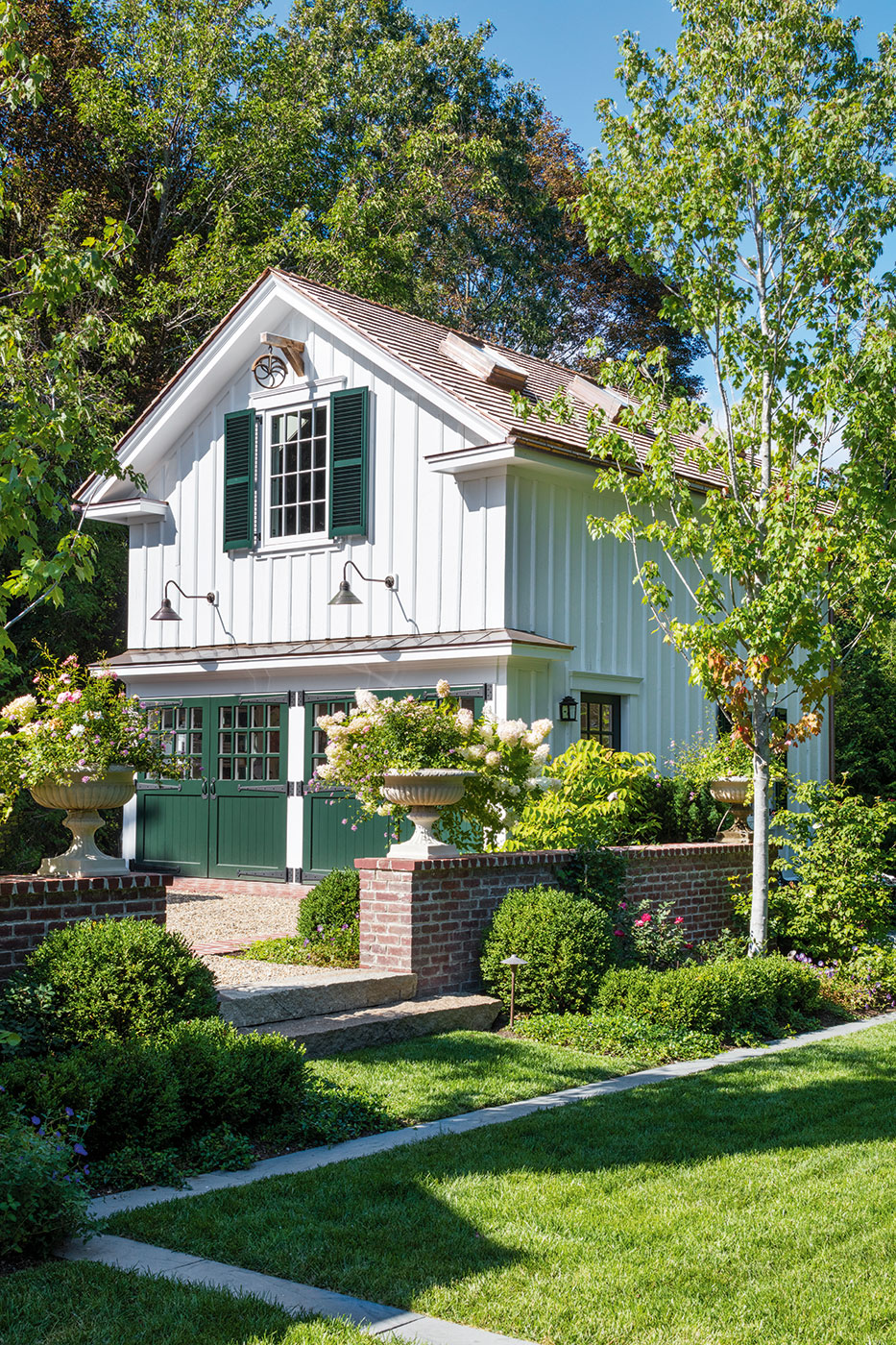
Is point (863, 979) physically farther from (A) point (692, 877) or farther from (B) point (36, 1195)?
(B) point (36, 1195)

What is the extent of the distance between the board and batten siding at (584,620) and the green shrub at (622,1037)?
4.52 metres

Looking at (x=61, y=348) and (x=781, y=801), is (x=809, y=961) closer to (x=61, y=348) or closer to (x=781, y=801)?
(x=781, y=801)

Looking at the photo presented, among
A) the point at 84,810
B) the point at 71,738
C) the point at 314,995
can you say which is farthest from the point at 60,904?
the point at 314,995

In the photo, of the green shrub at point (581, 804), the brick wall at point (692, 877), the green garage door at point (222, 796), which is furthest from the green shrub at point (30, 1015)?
the green garage door at point (222, 796)

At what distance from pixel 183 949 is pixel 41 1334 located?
307 centimetres

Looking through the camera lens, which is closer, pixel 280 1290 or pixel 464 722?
pixel 280 1290

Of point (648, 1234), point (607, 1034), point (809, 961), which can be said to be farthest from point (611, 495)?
point (648, 1234)

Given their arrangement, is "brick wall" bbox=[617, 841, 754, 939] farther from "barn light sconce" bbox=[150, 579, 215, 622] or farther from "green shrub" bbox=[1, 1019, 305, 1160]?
"barn light sconce" bbox=[150, 579, 215, 622]

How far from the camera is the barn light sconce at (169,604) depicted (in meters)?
15.2

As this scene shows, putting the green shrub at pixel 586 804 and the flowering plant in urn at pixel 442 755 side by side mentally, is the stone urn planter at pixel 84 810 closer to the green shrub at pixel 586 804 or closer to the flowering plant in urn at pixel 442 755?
the flowering plant in urn at pixel 442 755

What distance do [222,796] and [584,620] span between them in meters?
4.84

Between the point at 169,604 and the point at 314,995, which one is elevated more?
the point at 169,604

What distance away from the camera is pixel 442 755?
952cm

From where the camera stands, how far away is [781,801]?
629 inches
